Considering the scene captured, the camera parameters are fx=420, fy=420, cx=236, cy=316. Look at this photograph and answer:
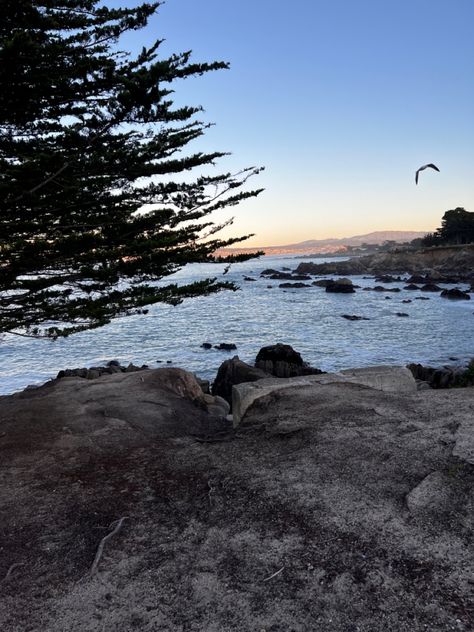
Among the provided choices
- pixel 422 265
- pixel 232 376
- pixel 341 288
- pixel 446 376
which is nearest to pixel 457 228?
pixel 422 265

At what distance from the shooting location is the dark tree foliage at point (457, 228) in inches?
3141

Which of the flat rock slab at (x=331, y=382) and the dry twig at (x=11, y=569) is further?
the flat rock slab at (x=331, y=382)

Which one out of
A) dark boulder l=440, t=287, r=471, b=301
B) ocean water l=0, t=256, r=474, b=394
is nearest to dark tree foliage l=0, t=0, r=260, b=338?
ocean water l=0, t=256, r=474, b=394

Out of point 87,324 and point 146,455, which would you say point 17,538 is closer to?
point 146,455

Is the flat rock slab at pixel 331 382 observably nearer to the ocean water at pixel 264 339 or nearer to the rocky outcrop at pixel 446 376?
the rocky outcrop at pixel 446 376

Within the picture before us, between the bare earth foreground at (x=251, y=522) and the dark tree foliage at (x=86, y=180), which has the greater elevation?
the dark tree foliage at (x=86, y=180)

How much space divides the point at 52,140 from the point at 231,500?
18.7 feet

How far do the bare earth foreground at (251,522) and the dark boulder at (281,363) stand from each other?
30.0 ft

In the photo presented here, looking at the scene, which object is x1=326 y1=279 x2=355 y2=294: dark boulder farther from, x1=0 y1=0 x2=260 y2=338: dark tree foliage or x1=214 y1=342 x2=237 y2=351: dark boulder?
x1=0 y1=0 x2=260 y2=338: dark tree foliage

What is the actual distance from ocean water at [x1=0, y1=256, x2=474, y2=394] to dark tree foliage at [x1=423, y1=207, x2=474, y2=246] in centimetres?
4447

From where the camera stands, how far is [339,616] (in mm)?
2758

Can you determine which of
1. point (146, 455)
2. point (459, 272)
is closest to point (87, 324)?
point (146, 455)

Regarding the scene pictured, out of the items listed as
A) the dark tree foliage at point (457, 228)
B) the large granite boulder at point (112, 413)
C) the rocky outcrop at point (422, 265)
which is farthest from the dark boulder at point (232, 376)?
the dark tree foliage at point (457, 228)

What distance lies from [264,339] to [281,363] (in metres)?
11.7
